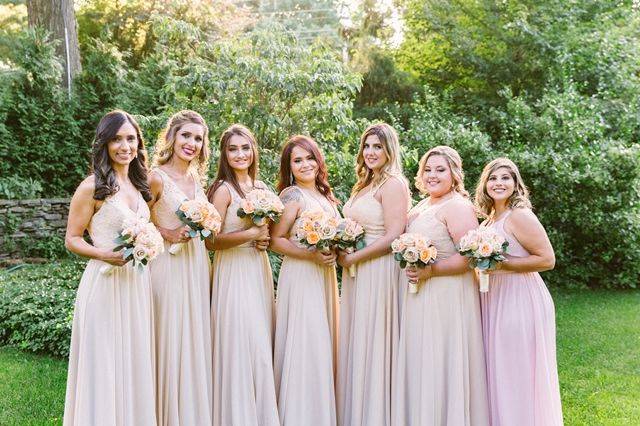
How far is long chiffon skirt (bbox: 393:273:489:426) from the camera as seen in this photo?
5234 mm

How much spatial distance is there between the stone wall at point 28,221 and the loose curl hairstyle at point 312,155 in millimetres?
9176

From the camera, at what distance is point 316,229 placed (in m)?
5.38

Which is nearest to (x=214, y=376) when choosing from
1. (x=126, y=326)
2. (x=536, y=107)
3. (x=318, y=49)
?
(x=126, y=326)

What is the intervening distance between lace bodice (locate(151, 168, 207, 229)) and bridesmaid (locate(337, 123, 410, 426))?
4.53 feet

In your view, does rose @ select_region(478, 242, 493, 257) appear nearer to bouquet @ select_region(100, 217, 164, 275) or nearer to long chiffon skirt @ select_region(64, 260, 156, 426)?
bouquet @ select_region(100, 217, 164, 275)

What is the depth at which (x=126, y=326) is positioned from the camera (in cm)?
488

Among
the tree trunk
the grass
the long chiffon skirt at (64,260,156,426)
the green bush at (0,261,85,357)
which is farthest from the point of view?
the tree trunk

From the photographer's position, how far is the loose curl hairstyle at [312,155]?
19.0ft

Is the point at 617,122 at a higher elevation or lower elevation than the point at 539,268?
higher

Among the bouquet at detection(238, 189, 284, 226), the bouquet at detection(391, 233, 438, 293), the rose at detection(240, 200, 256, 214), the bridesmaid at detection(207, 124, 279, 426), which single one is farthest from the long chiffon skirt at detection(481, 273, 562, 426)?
the rose at detection(240, 200, 256, 214)

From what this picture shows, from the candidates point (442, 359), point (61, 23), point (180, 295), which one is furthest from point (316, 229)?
point (61, 23)

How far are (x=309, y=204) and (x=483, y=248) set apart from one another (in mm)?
1509

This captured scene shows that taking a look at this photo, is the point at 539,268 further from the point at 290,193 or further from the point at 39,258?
the point at 39,258

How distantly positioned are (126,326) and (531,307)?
300cm
